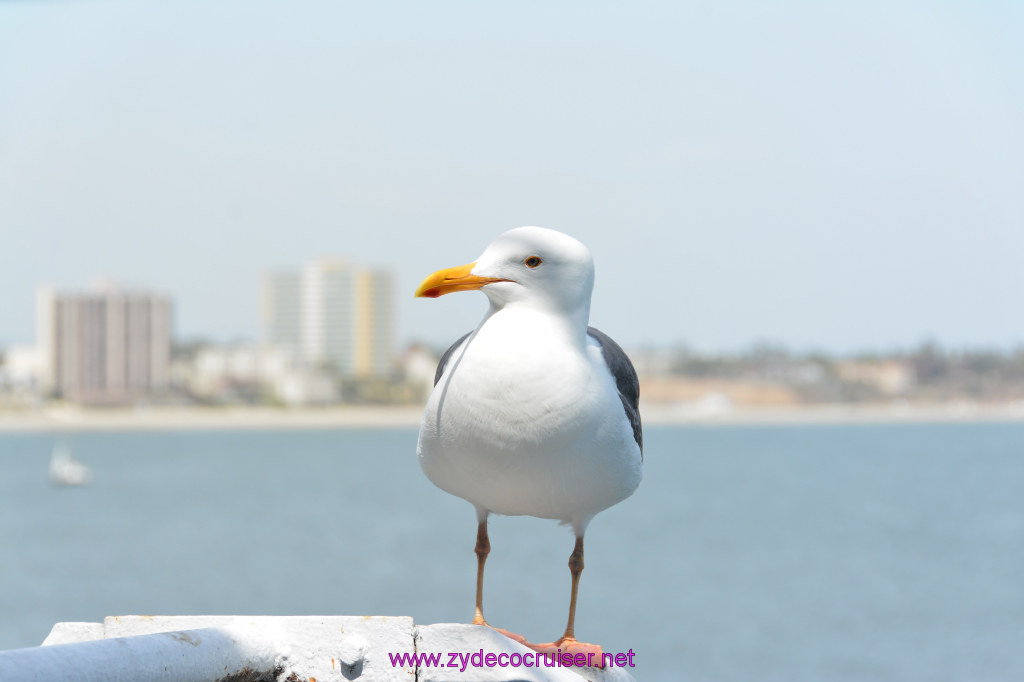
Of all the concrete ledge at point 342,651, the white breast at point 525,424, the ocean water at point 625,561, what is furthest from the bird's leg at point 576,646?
the ocean water at point 625,561

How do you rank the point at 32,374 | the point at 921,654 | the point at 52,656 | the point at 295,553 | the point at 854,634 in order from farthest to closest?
1. the point at 32,374
2. the point at 295,553
3. the point at 854,634
4. the point at 921,654
5. the point at 52,656

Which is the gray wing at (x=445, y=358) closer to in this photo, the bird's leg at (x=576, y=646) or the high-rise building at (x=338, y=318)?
the bird's leg at (x=576, y=646)

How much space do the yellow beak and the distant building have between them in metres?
150

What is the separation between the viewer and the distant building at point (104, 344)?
14500 cm

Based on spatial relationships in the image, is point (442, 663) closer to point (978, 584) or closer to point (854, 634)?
point (854, 634)

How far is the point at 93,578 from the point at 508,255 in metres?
50.6

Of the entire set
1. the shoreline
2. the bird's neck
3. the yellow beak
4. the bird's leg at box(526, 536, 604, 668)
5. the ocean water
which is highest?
the yellow beak

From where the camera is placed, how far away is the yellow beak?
3.93m

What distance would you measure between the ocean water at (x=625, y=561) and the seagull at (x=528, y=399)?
16079 mm

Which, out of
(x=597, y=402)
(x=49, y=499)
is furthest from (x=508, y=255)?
(x=49, y=499)

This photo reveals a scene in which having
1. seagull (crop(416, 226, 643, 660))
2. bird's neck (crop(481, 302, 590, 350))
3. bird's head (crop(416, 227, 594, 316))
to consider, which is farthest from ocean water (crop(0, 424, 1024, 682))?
bird's head (crop(416, 227, 594, 316))

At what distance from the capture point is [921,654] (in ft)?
121

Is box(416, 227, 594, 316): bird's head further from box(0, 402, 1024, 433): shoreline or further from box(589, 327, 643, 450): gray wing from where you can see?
box(0, 402, 1024, 433): shoreline

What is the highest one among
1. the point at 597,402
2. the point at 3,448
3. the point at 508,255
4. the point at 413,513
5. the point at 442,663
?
the point at 508,255
